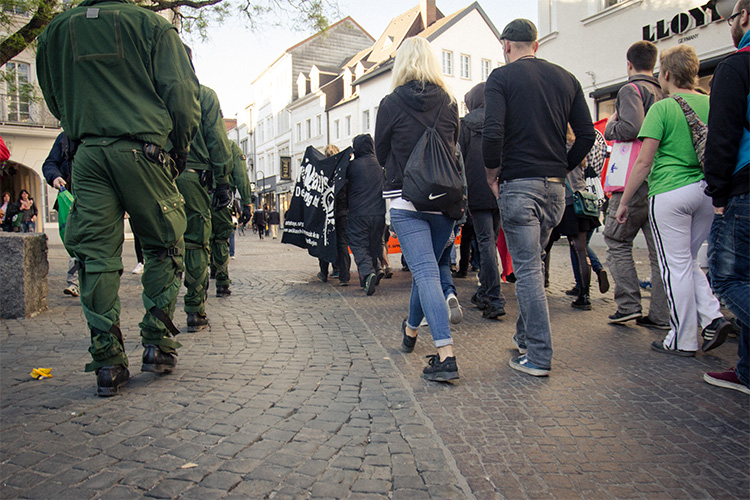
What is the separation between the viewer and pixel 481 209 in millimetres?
5785

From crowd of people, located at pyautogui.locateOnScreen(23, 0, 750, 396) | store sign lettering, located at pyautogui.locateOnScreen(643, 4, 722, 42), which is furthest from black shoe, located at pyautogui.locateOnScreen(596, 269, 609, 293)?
store sign lettering, located at pyautogui.locateOnScreen(643, 4, 722, 42)

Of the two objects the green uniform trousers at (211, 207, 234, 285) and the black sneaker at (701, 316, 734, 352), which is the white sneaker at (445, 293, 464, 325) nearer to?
the black sneaker at (701, 316, 734, 352)

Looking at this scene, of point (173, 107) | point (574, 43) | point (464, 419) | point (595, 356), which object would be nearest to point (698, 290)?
point (595, 356)

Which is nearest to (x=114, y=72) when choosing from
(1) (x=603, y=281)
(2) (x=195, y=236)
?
(2) (x=195, y=236)

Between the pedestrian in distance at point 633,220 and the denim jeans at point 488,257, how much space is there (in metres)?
1.05

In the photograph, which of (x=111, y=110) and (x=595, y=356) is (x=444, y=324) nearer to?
(x=595, y=356)

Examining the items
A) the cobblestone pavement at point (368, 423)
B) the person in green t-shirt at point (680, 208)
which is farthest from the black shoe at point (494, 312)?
the person in green t-shirt at point (680, 208)

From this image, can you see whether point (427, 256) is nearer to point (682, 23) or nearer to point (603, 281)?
point (603, 281)

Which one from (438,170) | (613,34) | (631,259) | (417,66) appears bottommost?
(631,259)

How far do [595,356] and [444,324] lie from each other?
1.32 metres

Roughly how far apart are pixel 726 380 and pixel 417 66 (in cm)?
269

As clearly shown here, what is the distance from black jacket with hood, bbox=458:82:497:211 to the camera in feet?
18.9

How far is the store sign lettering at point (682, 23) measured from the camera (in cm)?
1270

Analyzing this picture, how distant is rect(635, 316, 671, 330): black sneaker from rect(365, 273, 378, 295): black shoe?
3.09m
